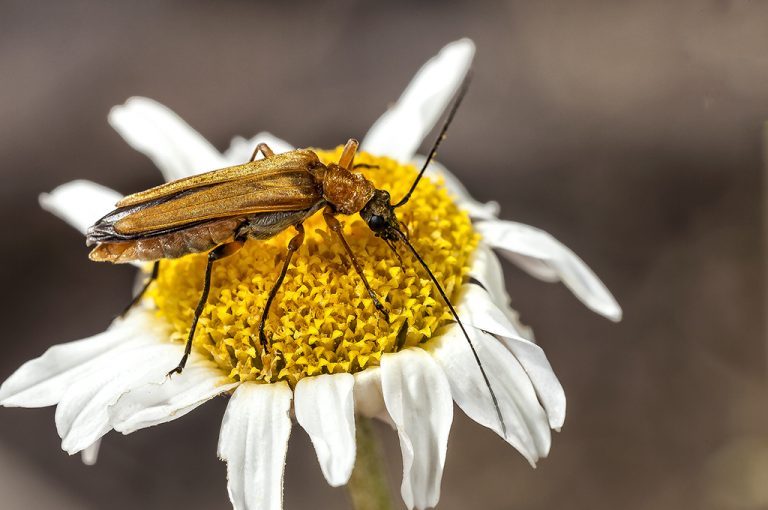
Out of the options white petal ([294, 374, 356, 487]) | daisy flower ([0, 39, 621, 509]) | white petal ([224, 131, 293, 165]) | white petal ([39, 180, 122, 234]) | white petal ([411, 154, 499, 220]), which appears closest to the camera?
white petal ([294, 374, 356, 487])

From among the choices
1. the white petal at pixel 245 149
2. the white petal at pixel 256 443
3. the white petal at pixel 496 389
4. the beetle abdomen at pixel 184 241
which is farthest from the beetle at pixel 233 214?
the white petal at pixel 245 149

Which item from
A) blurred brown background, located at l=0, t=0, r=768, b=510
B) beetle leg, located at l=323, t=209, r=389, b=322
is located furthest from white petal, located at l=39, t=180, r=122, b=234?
blurred brown background, located at l=0, t=0, r=768, b=510

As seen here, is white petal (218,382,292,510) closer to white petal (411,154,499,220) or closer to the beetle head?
the beetle head

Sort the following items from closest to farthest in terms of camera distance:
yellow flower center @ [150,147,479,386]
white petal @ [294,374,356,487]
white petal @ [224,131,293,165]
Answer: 1. white petal @ [294,374,356,487]
2. yellow flower center @ [150,147,479,386]
3. white petal @ [224,131,293,165]

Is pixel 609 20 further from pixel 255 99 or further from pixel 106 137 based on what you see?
pixel 106 137

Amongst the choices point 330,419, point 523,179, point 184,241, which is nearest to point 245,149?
point 184,241

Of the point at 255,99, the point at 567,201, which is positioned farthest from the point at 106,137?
the point at 567,201
